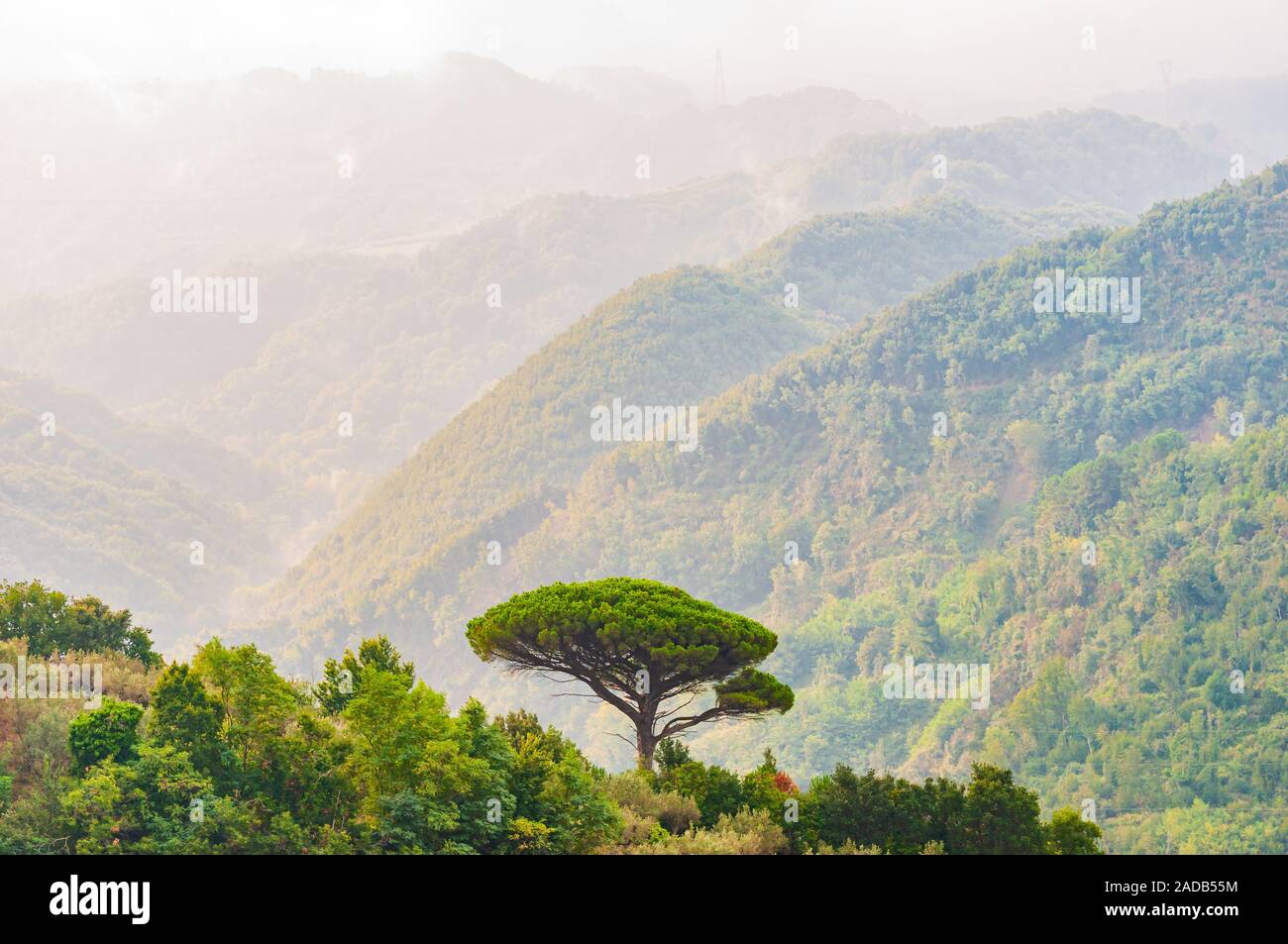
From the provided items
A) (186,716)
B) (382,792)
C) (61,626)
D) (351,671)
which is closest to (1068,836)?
(382,792)

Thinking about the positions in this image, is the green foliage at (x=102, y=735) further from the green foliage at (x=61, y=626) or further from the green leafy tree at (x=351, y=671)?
the green foliage at (x=61, y=626)

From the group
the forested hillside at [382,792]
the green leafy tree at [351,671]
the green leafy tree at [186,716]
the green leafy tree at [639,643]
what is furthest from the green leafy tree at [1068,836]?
the green leafy tree at [186,716]

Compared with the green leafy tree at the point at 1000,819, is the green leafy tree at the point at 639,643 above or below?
above

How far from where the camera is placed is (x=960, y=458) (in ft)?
582

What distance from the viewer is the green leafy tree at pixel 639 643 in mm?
43375

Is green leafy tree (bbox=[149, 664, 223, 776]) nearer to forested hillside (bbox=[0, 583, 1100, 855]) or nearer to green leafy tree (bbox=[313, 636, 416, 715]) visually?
forested hillside (bbox=[0, 583, 1100, 855])

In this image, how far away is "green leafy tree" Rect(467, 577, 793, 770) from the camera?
43375 millimetres

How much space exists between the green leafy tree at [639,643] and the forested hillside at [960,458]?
80.4 metres
